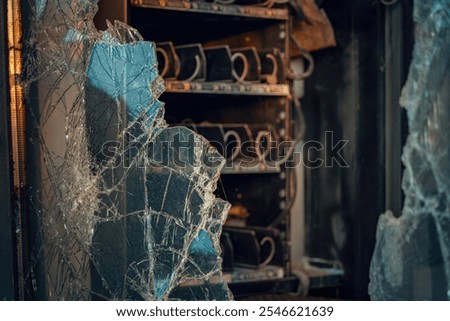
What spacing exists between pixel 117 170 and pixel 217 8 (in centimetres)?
81

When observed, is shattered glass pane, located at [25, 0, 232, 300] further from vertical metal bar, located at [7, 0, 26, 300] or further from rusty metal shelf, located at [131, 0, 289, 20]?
rusty metal shelf, located at [131, 0, 289, 20]

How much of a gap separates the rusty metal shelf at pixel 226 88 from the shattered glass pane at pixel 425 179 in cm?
41

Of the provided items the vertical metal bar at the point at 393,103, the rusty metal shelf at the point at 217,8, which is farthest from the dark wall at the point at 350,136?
the rusty metal shelf at the point at 217,8

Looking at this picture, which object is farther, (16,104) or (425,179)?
(425,179)

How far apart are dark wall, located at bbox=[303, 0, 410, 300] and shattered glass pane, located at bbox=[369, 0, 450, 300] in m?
0.13

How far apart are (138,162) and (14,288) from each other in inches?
17.2

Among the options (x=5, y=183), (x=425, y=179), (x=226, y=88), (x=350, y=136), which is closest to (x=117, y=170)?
(x=5, y=183)

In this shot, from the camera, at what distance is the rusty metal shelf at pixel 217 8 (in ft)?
7.93

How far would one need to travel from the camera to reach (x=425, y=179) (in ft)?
8.48

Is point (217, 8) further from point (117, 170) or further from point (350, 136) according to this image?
point (117, 170)

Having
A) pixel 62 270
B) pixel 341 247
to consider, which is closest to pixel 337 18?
pixel 341 247

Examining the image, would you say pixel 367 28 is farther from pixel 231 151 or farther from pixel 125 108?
pixel 125 108

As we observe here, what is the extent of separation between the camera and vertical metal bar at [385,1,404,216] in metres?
2.67

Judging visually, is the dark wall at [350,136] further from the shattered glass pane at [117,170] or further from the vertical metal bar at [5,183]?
Result: the vertical metal bar at [5,183]
